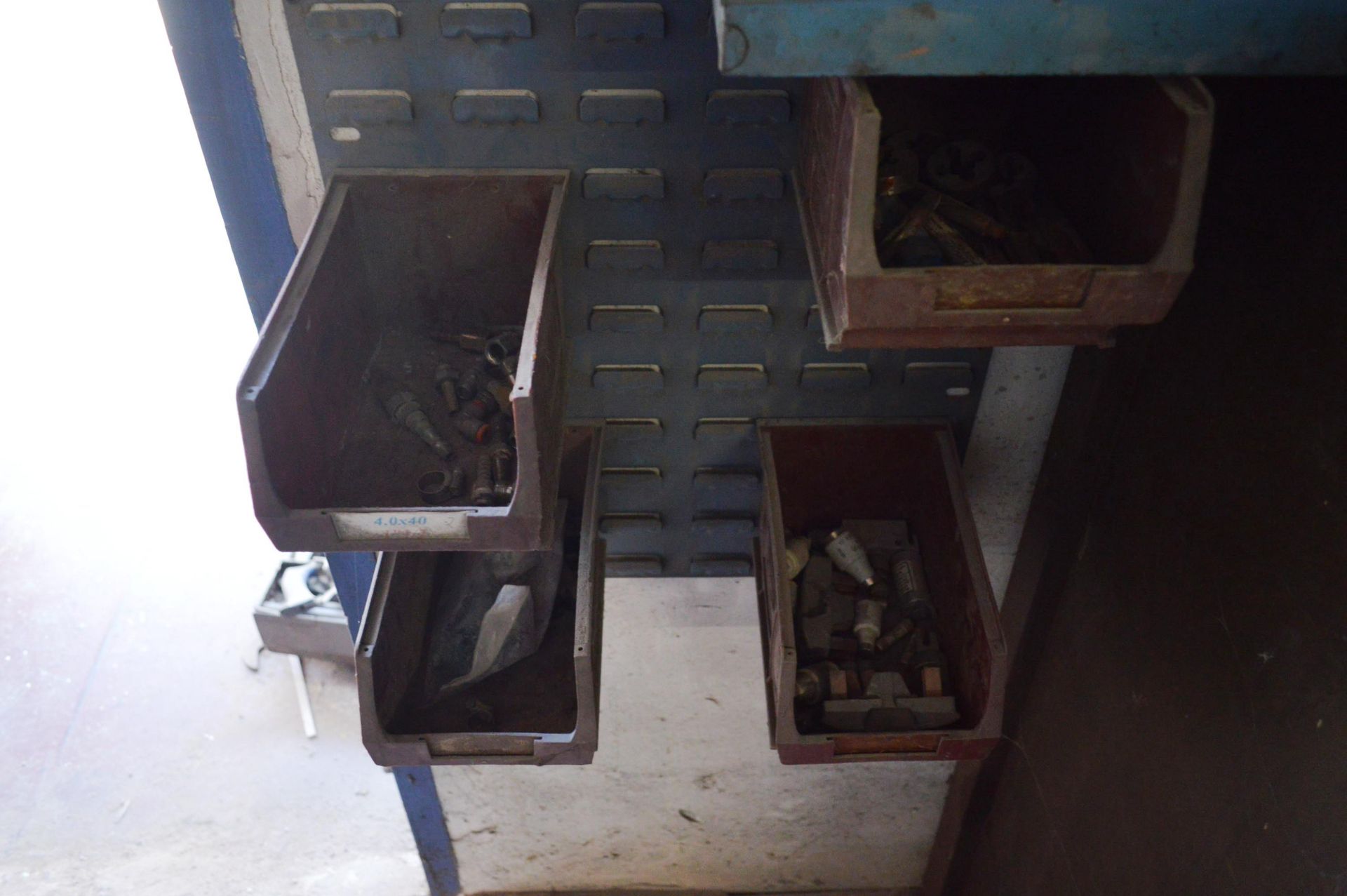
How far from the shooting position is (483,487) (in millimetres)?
1252

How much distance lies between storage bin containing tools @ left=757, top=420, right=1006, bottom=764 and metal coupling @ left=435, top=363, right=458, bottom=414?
19.9 inches

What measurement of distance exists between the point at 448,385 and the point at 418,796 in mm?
1237

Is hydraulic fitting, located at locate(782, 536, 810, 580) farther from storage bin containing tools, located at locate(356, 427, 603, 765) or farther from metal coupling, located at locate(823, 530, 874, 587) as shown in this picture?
storage bin containing tools, located at locate(356, 427, 603, 765)

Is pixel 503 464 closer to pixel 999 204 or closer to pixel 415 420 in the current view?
pixel 415 420

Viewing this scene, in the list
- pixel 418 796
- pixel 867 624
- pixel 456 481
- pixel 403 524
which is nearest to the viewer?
pixel 403 524

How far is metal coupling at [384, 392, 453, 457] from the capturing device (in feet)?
4.32

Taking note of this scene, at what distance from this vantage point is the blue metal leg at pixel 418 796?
1.78m

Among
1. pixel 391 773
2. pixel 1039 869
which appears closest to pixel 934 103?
pixel 1039 869

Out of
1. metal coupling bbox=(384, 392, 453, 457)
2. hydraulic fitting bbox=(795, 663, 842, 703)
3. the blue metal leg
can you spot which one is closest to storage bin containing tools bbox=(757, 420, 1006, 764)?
hydraulic fitting bbox=(795, 663, 842, 703)

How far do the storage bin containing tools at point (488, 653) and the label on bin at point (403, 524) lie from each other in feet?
1.04

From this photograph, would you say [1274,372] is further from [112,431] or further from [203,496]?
[112,431]

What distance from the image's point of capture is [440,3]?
3.88ft

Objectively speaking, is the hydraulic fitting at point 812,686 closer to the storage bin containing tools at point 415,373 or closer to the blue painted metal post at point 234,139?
the storage bin containing tools at point 415,373

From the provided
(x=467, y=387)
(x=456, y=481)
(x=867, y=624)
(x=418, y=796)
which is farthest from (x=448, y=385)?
(x=418, y=796)
